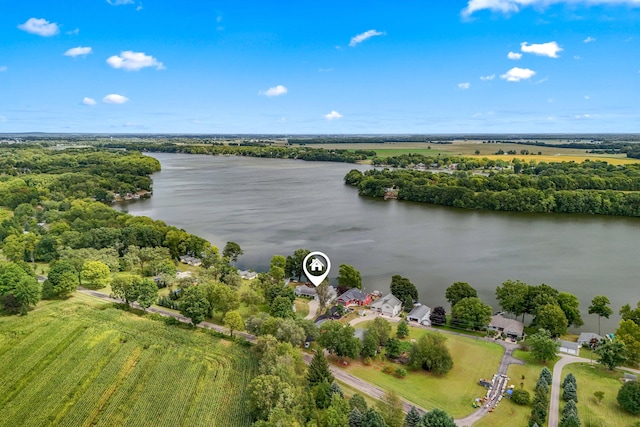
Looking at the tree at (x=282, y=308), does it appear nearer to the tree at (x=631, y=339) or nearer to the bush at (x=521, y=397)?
the bush at (x=521, y=397)

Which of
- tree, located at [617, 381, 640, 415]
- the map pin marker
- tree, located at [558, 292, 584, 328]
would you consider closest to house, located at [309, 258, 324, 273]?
the map pin marker

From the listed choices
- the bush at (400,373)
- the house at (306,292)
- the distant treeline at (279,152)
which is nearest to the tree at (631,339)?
the bush at (400,373)

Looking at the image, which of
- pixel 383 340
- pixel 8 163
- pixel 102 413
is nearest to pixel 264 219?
pixel 383 340

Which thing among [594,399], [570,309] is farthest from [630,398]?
[570,309]

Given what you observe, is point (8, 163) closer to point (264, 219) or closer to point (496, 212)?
point (264, 219)

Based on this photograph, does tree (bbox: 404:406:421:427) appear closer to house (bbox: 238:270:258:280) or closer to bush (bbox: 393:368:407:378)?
bush (bbox: 393:368:407:378)

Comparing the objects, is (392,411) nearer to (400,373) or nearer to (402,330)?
(400,373)
